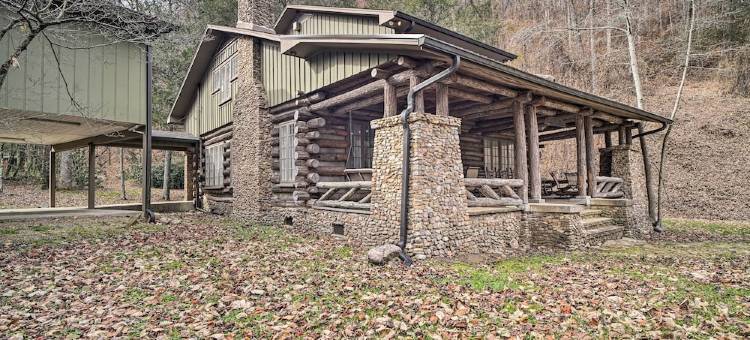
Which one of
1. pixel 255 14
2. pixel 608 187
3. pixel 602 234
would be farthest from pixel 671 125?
pixel 255 14

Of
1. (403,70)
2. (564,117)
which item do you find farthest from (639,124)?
(403,70)

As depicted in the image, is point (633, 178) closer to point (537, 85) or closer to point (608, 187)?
point (608, 187)

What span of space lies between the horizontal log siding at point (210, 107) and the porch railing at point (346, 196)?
258 inches

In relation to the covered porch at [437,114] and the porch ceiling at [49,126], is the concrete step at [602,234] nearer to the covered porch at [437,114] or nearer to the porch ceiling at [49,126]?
the covered porch at [437,114]

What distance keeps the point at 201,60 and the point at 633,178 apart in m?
17.8

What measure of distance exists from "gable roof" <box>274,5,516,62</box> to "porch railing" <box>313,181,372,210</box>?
3953 mm

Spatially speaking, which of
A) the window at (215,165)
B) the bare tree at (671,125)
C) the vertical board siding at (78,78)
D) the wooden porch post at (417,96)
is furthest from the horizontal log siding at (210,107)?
the bare tree at (671,125)

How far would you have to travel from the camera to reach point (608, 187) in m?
13.0

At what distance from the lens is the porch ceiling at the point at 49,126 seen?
1005cm

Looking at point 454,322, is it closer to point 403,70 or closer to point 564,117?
point 403,70

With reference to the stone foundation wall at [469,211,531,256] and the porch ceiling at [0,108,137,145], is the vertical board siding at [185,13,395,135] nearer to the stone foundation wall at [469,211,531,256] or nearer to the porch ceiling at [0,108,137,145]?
the stone foundation wall at [469,211,531,256]

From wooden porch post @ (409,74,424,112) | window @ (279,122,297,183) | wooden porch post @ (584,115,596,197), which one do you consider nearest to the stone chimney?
window @ (279,122,297,183)

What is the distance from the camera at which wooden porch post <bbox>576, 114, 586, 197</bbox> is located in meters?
11.7

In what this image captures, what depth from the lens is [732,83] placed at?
758 inches
